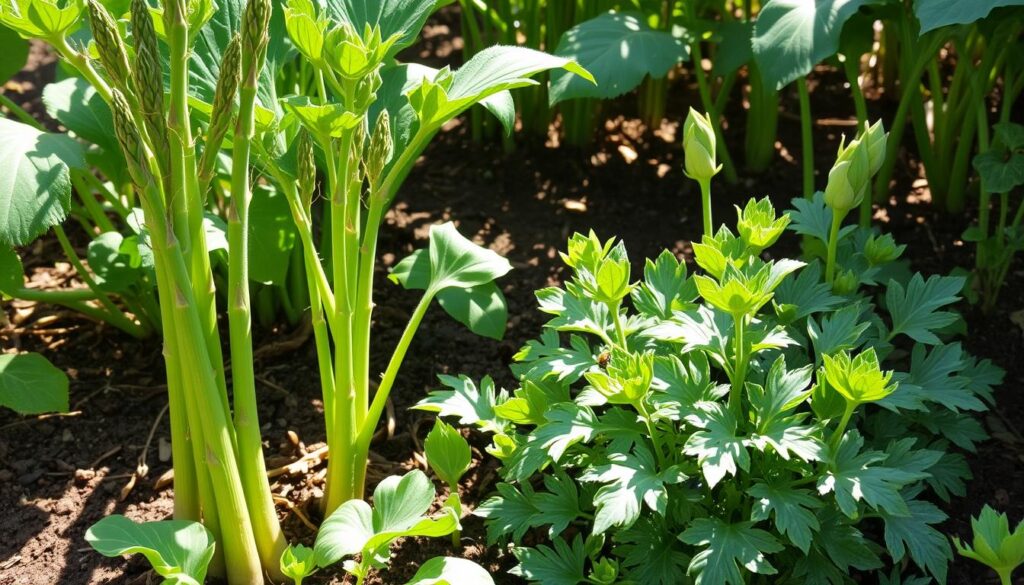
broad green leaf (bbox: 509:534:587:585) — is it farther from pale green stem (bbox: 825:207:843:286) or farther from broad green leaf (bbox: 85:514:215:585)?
pale green stem (bbox: 825:207:843:286)

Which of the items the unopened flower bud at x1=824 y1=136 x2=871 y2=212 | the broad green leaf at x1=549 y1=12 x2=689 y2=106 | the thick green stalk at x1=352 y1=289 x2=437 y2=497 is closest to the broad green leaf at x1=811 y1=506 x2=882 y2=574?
the unopened flower bud at x1=824 y1=136 x2=871 y2=212

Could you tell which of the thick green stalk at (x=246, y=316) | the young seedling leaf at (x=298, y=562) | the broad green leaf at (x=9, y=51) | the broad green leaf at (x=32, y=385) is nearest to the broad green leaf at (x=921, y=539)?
the young seedling leaf at (x=298, y=562)

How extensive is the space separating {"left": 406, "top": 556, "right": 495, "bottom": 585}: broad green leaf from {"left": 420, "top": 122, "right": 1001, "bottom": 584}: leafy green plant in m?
0.14

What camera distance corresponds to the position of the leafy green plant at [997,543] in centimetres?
163

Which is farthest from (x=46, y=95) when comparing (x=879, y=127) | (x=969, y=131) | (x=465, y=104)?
(x=969, y=131)

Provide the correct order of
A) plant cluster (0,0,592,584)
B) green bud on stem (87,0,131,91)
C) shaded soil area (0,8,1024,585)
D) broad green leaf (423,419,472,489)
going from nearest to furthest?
green bud on stem (87,0,131,91)
plant cluster (0,0,592,584)
broad green leaf (423,419,472,489)
shaded soil area (0,8,1024,585)

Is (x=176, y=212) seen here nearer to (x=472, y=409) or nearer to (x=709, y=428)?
(x=472, y=409)

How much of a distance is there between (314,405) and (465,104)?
964mm

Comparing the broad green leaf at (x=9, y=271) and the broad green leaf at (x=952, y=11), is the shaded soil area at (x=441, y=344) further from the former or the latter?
the broad green leaf at (x=952, y=11)

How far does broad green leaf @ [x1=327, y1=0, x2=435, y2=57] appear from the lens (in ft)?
6.16

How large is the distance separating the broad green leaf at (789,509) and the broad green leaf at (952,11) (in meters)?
0.95

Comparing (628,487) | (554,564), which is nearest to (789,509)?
(628,487)

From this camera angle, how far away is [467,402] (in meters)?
2.01

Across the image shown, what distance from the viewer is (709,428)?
168 cm
